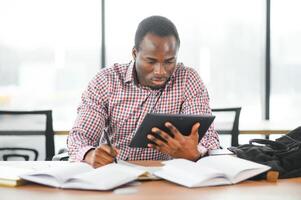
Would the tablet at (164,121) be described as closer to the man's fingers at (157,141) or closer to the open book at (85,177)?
the man's fingers at (157,141)

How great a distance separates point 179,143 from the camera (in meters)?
1.74

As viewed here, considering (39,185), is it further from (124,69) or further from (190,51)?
(190,51)

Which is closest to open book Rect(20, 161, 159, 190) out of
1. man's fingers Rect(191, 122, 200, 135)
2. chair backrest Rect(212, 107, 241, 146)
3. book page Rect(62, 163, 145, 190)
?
book page Rect(62, 163, 145, 190)

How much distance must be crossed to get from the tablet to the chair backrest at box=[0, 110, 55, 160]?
1.35 meters

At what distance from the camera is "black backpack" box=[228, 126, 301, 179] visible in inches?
60.6

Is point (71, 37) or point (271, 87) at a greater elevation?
point (71, 37)

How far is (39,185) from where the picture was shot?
1.42 metres

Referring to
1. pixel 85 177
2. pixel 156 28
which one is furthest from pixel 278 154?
pixel 156 28

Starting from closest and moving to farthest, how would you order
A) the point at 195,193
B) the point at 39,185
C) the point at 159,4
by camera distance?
the point at 195,193 < the point at 39,185 < the point at 159,4

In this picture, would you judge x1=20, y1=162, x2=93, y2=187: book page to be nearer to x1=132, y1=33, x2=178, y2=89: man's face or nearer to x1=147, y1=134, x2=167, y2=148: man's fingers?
x1=147, y1=134, x2=167, y2=148: man's fingers

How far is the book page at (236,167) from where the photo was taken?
1.44 metres

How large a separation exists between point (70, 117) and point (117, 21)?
1.12m

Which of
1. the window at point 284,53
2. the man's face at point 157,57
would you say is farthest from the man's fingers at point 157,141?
the window at point 284,53

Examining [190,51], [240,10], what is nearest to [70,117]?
[190,51]
